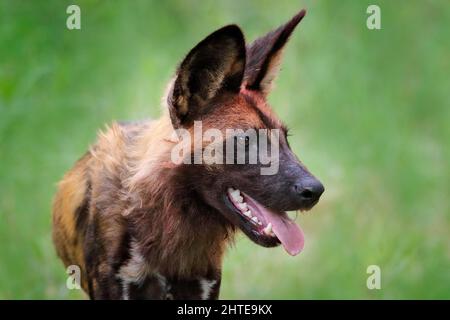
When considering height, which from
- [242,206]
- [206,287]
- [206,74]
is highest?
[206,74]

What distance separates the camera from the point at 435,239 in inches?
296

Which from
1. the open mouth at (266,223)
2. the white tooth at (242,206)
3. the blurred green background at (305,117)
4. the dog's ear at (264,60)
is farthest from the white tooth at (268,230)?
the blurred green background at (305,117)

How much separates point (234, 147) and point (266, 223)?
390 mm

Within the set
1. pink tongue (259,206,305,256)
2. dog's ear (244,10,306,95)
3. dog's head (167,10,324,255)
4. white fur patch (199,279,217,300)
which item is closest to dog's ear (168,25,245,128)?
dog's head (167,10,324,255)

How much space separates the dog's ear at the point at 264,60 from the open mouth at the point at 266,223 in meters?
0.66

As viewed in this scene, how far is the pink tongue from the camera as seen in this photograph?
3.95 meters

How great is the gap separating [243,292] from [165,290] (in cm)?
216

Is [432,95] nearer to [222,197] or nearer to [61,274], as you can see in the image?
[61,274]

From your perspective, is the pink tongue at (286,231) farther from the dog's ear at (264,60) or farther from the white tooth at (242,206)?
the dog's ear at (264,60)

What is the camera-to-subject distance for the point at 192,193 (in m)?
4.13

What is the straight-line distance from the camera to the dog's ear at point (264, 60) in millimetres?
4320

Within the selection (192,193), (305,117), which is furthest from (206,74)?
(305,117)

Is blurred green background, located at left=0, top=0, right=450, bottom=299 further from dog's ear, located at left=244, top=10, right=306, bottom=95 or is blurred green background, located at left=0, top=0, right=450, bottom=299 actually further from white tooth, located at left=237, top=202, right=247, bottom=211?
white tooth, located at left=237, top=202, right=247, bottom=211

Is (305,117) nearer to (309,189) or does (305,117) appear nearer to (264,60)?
(264,60)
